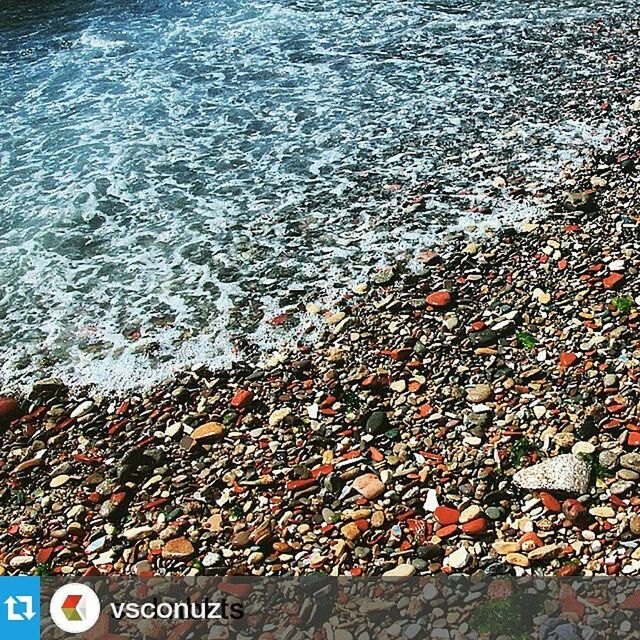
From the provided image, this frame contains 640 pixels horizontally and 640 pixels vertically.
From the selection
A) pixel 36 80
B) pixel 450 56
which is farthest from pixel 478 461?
pixel 36 80

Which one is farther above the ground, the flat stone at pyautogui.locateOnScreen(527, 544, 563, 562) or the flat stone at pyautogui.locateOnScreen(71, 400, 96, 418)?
the flat stone at pyautogui.locateOnScreen(71, 400, 96, 418)

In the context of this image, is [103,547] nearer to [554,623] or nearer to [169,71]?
[554,623]

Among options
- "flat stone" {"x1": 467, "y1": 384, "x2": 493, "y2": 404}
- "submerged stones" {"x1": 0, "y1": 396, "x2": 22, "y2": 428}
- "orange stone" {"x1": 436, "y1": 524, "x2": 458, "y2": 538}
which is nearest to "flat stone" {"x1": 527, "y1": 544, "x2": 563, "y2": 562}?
"orange stone" {"x1": 436, "y1": 524, "x2": 458, "y2": 538}

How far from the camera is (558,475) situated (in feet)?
14.8

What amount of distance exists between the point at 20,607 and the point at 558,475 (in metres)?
3.33

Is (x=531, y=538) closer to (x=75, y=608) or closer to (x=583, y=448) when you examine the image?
(x=583, y=448)

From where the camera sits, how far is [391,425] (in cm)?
521

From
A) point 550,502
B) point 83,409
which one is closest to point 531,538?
point 550,502

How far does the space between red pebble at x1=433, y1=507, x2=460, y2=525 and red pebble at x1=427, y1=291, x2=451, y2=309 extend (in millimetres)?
2261

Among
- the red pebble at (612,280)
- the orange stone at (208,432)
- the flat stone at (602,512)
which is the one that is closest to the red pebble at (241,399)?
the orange stone at (208,432)

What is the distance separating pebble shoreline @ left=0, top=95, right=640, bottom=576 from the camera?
4352 mm

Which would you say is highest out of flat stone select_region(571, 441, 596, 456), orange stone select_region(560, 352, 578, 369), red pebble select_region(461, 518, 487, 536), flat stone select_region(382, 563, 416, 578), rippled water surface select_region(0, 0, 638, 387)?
rippled water surface select_region(0, 0, 638, 387)

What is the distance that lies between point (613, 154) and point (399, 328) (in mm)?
4081

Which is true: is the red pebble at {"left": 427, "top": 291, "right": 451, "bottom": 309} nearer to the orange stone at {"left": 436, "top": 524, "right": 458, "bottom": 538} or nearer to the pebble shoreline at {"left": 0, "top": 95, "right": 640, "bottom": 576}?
the pebble shoreline at {"left": 0, "top": 95, "right": 640, "bottom": 576}
